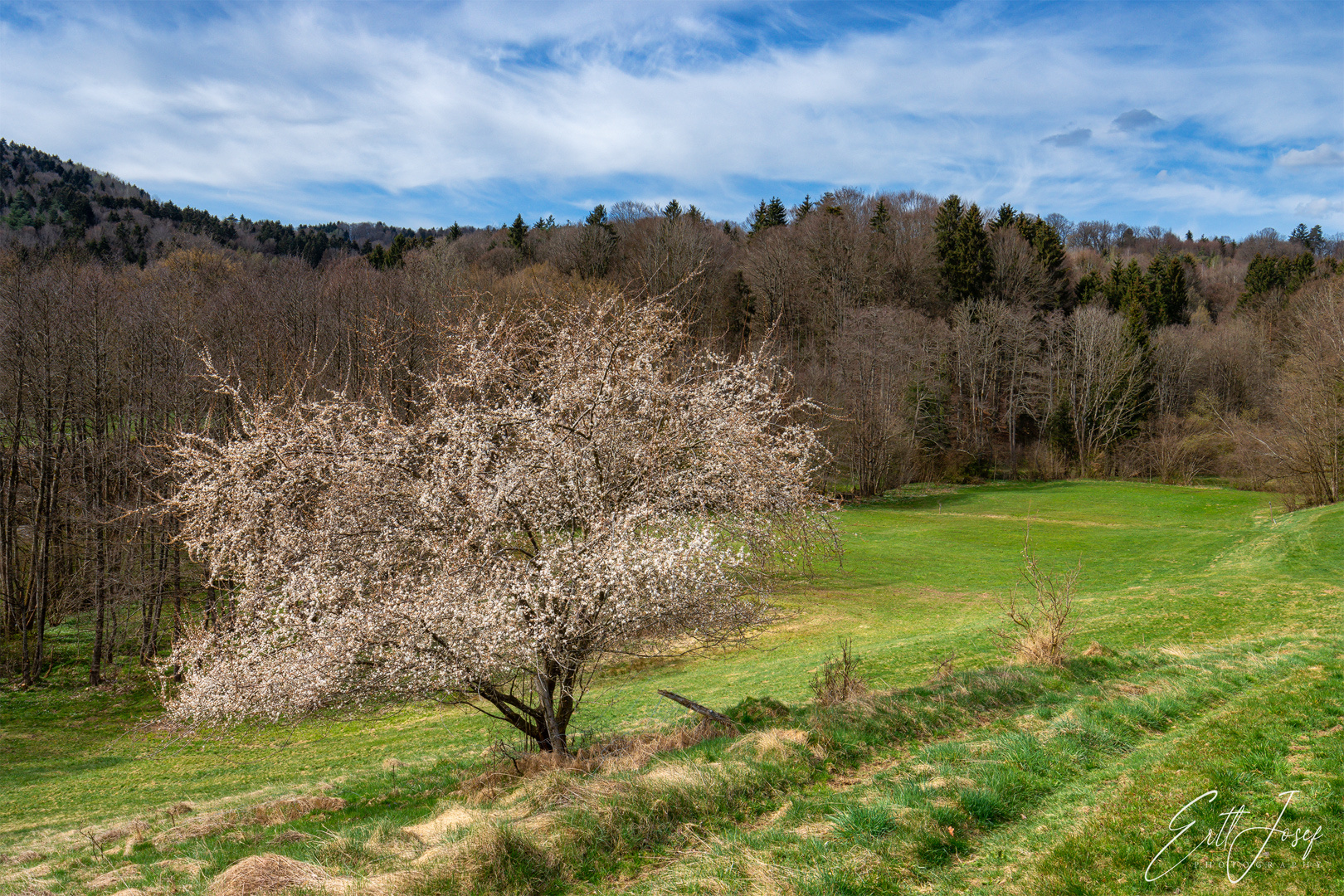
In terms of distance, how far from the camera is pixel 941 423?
5544 centimetres

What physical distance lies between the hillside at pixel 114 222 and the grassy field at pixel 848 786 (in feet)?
224

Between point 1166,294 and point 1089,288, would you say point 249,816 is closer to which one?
point 1089,288

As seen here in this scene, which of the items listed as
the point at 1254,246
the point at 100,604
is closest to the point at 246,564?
the point at 100,604

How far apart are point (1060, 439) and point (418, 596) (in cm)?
6120

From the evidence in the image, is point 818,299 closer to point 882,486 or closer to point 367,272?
point 882,486

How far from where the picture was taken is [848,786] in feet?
20.6

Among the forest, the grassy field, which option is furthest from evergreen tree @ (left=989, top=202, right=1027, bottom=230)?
the grassy field

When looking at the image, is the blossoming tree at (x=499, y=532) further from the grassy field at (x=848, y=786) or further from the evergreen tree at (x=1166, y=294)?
the evergreen tree at (x=1166, y=294)

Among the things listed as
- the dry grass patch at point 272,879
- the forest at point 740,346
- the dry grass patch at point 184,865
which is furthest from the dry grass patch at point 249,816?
the forest at point 740,346

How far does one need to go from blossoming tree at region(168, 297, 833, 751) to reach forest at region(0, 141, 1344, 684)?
147 inches

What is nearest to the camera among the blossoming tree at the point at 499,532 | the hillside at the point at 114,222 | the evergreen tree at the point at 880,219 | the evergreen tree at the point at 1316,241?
the blossoming tree at the point at 499,532

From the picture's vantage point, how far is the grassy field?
4828 millimetres

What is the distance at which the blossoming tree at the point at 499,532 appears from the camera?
8.34 m

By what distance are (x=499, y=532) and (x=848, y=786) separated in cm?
497
